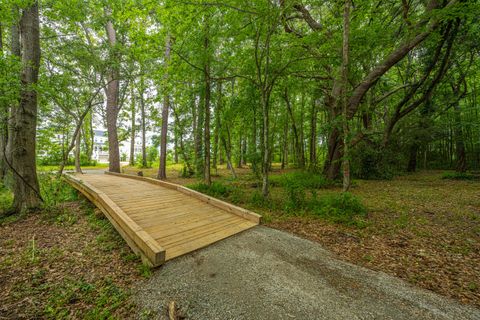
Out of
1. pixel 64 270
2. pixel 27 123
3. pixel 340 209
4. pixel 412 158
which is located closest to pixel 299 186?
pixel 340 209

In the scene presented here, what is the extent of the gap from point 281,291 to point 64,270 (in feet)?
9.81

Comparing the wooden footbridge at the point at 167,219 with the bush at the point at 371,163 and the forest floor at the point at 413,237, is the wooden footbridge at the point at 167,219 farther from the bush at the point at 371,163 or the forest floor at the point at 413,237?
the bush at the point at 371,163

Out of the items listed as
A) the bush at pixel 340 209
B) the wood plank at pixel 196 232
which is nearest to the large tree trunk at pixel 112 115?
the wood plank at pixel 196 232

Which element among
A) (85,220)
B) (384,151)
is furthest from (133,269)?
(384,151)

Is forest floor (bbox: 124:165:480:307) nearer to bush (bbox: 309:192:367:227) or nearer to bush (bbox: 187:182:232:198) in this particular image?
bush (bbox: 309:192:367:227)

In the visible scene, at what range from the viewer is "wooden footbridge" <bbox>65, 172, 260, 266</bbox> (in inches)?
108

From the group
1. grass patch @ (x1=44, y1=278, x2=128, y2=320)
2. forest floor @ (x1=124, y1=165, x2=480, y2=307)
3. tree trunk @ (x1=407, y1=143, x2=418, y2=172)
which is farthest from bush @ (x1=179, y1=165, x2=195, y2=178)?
tree trunk @ (x1=407, y1=143, x2=418, y2=172)

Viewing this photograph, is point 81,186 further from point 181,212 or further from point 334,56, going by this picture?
point 334,56

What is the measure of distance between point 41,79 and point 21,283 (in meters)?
6.25

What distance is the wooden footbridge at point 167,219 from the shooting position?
2748 mm

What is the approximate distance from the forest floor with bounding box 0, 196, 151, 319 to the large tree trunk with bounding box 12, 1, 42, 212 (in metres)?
0.68

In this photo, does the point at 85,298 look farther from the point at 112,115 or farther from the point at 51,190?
the point at 112,115

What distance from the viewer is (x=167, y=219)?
3.83 metres

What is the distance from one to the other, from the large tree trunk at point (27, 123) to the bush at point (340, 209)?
706cm
